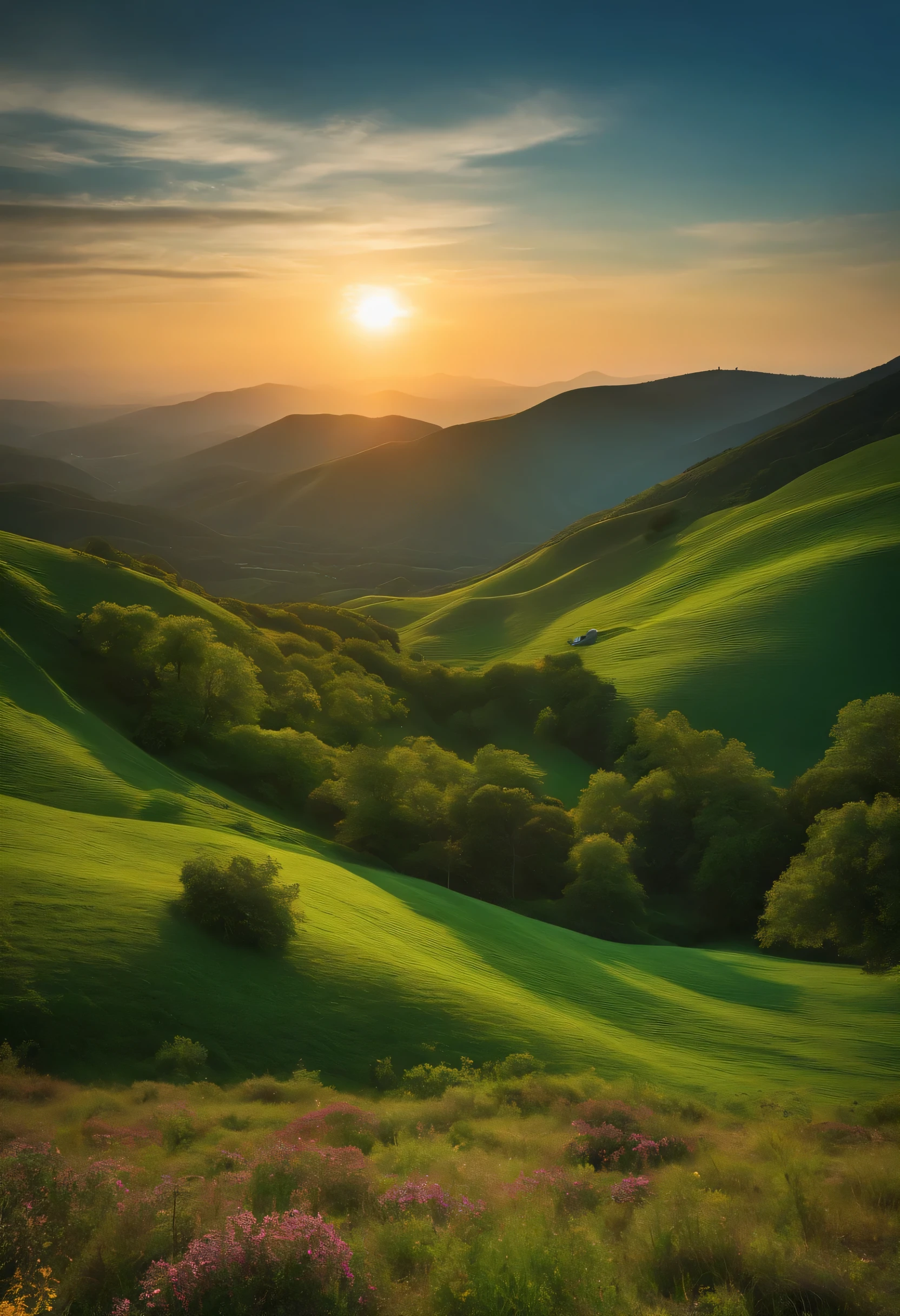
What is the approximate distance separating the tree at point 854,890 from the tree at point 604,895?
20.0 metres

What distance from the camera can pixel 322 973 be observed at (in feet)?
75.1

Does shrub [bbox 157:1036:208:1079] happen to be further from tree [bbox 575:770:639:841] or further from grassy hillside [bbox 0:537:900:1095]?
tree [bbox 575:770:639:841]

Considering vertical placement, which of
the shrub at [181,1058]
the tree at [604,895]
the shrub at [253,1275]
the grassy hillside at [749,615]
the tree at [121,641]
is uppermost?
the grassy hillside at [749,615]

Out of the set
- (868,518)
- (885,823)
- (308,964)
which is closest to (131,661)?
(308,964)

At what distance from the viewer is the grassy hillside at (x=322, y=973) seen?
19250 mm

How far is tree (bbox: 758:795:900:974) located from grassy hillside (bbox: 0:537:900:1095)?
3.79 meters

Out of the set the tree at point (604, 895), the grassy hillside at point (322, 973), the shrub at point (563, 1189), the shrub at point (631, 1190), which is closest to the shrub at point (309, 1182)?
the shrub at point (563, 1189)

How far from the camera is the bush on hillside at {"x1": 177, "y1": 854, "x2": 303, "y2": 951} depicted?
22.9 m

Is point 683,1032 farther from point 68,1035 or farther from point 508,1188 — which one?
point 68,1035

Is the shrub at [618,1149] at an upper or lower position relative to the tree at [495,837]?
upper

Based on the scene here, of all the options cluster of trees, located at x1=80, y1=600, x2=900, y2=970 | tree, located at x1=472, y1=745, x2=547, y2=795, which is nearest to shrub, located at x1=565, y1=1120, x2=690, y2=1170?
cluster of trees, located at x1=80, y1=600, x2=900, y2=970

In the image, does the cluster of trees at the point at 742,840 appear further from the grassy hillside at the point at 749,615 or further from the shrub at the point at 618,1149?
the grassy hillside at the point at 749,615

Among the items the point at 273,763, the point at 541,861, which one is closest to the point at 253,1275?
the point at 273,763

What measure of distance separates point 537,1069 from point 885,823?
46.8 feet
